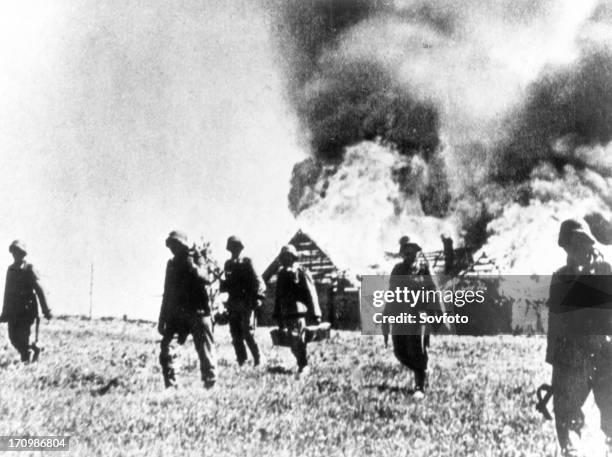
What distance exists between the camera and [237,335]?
7.37 meters

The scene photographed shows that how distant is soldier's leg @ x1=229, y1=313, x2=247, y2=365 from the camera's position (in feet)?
23.9

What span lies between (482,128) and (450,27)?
1.96 metres

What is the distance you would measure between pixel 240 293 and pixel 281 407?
267cm

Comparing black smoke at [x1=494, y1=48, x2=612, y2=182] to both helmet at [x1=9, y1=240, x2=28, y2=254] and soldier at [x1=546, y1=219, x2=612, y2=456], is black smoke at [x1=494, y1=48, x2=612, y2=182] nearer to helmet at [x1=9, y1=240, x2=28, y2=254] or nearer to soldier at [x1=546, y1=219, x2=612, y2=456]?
soldier at [x1=546, y1=219, x2=612, y2=456]

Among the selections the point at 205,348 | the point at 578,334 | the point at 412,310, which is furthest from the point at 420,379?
the point at 205,348

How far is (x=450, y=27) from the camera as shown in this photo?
6.67 meters

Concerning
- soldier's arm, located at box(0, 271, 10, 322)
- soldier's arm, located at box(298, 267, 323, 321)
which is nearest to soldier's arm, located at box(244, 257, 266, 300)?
soldier's arm, located at box(298, 267, 323, 321)

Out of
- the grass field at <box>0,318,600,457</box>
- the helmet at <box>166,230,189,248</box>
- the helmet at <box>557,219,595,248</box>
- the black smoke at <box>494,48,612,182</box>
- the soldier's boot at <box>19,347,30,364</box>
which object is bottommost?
the grass field at <box>0,318,600,457</box>

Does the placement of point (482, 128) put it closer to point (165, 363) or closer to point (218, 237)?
point (218, 237)

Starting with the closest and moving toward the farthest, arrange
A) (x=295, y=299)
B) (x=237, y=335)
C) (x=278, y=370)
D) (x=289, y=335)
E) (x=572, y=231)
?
1. (x=572, y=231)
2. (x=278, y=370)
3. (x=289, y=335)
4. (x=295, y=299)
5. (x=237, y=335)

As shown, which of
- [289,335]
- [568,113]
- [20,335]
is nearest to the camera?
[289,335]

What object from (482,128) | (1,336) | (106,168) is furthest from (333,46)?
(1,336)

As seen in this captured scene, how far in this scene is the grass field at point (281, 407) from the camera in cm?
421

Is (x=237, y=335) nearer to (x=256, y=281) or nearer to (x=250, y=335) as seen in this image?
(x=250, y=335)
